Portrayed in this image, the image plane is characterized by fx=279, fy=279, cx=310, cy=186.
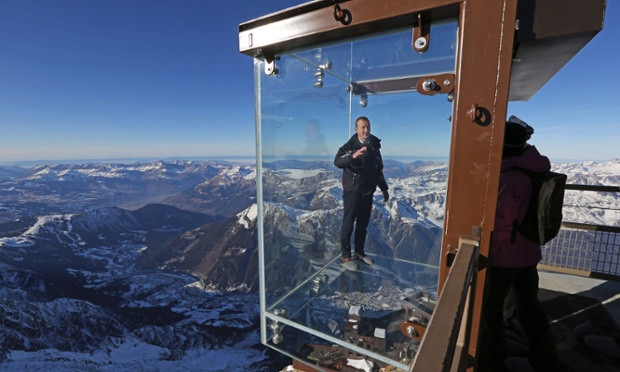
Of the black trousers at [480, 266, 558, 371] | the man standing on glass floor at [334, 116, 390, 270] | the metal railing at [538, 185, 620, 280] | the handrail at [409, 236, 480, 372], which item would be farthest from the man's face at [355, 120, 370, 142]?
the metal railing at [538, 185, 620, 280]

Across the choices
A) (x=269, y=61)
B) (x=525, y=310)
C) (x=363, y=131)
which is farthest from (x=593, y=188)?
(x=269, y=61)

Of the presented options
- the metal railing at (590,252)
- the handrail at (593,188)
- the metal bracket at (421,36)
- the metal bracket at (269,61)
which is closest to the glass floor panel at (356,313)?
the metal bracket at (421,36)

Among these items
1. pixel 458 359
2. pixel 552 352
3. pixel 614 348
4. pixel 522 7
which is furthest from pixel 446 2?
pixel 614 348

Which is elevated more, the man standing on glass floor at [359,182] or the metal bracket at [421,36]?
the metal bracket at [421,36]

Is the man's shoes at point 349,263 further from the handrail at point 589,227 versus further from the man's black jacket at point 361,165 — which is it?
the handrail at point 589,227

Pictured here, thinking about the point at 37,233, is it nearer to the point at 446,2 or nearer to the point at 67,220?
the point at 67,220

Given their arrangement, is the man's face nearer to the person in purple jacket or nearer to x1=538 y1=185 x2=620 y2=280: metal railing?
the person in purple jacket
